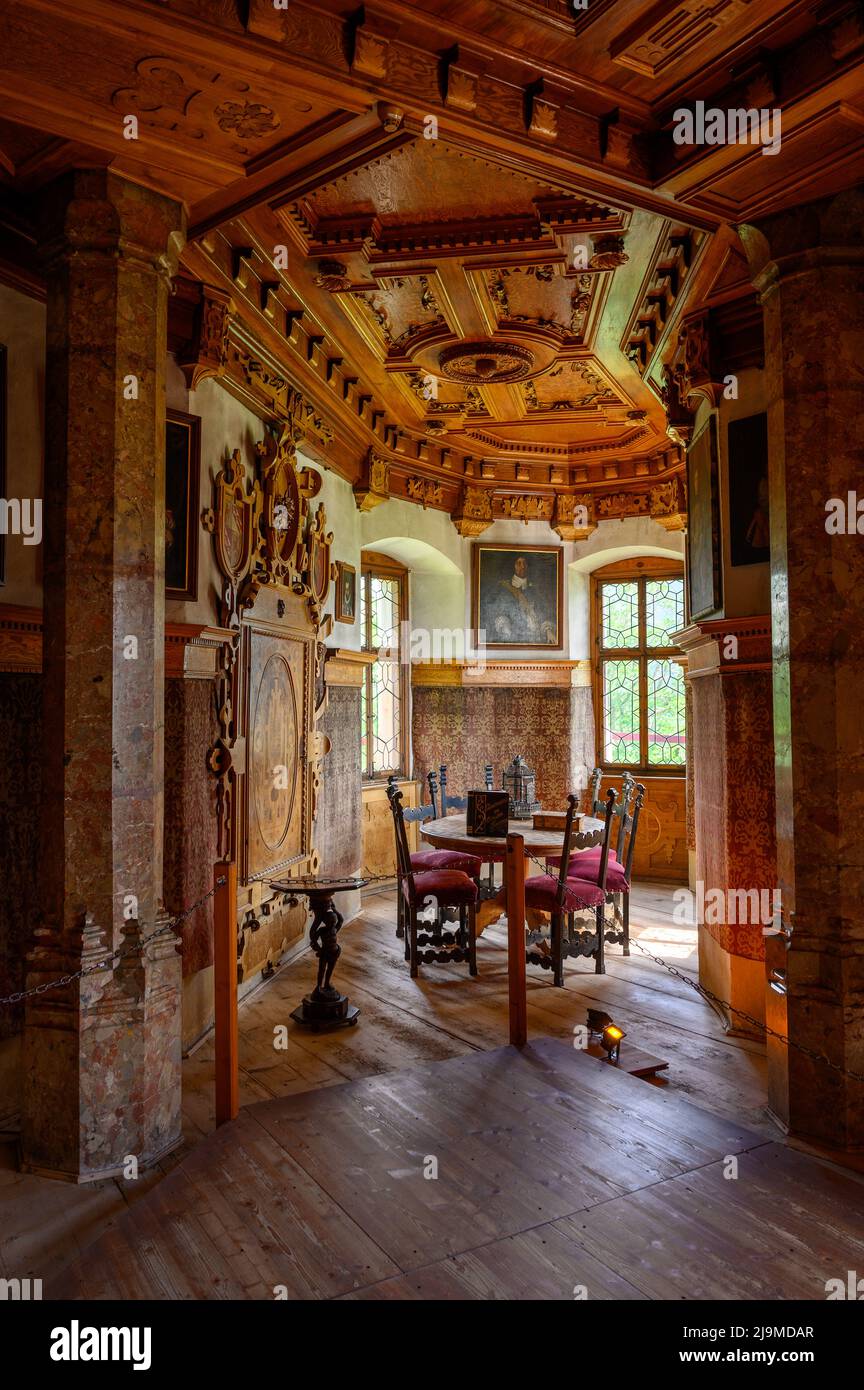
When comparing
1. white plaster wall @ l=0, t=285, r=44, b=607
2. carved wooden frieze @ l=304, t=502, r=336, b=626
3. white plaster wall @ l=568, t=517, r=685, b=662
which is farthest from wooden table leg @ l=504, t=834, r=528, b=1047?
white plaster wall @ l=568, t=517, r=685, b=662

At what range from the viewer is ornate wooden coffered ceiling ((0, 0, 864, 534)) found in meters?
2.96

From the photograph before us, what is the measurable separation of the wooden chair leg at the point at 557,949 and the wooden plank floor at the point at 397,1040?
0.27 ft

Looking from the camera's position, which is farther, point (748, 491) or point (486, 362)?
point (486, 362)

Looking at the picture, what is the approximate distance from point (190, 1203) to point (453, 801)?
16.9 ft

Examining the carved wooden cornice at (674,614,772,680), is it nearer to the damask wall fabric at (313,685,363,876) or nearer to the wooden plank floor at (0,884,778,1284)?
the wooden plank floor at (0,884,778,1284)

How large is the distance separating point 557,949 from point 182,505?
12.3 ft

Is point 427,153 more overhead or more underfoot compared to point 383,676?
more overhead

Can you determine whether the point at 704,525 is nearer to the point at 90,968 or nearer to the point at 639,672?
the point at 90,968

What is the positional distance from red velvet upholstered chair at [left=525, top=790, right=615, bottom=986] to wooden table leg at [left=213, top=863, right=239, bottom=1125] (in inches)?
102

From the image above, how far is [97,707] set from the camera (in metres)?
3.35

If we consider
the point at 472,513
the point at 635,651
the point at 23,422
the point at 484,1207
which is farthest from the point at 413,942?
the point at 635,651

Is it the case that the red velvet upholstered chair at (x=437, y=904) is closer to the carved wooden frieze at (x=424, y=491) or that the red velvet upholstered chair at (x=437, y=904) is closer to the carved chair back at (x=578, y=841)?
the carved chair back at (x=578, y=841)

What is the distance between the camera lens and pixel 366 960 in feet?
Answer: 20.9

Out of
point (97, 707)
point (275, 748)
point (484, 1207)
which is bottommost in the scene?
point (484, 1207)
